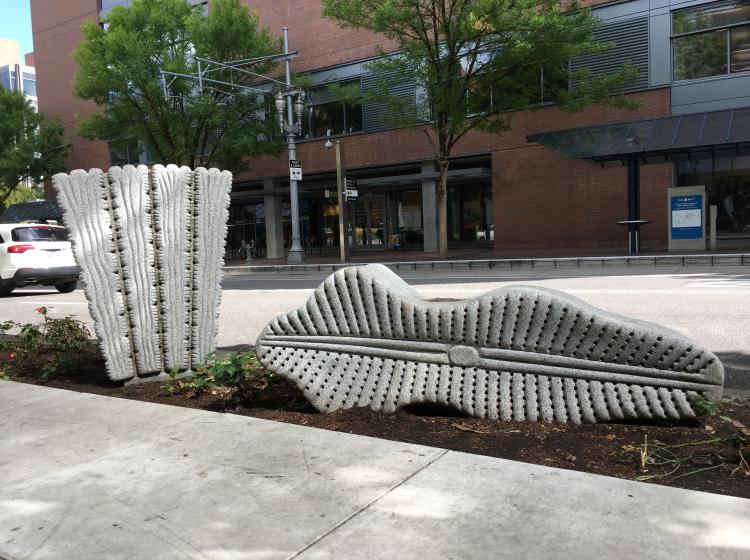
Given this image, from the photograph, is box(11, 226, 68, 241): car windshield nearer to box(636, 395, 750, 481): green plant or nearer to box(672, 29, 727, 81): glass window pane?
box(636, 395, 750, 481): green plant

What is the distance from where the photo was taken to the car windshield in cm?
1581

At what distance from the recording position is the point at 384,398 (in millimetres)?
3949

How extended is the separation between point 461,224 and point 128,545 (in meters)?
28.9

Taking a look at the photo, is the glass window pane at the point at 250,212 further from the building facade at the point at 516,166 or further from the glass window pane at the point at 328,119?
the glass window pane at the point at 328,119

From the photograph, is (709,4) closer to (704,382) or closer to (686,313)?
(686,313)

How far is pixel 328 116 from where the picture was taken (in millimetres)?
31125

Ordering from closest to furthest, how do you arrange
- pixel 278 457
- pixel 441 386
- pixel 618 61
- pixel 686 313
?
pixel 278 457 < pixel 441 386 < pixel 686 313 < pixel 618 61

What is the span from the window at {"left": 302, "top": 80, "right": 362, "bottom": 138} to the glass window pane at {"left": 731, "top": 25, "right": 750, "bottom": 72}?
15.4m

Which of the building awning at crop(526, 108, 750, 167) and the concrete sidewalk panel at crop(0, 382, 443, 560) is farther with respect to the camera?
the building awning at crop(526, 108, 750, 167)

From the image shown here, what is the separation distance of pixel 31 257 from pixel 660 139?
1872 cm

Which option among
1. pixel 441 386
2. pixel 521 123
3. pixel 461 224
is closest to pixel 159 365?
pixel 441 386

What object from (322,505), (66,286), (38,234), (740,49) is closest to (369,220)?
(740,49)

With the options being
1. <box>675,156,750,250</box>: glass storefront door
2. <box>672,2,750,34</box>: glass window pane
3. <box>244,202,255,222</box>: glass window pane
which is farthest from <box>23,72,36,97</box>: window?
<box>675,156,750,250</box>: glass storefront door

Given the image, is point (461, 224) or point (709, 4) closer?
point (709, 4)
